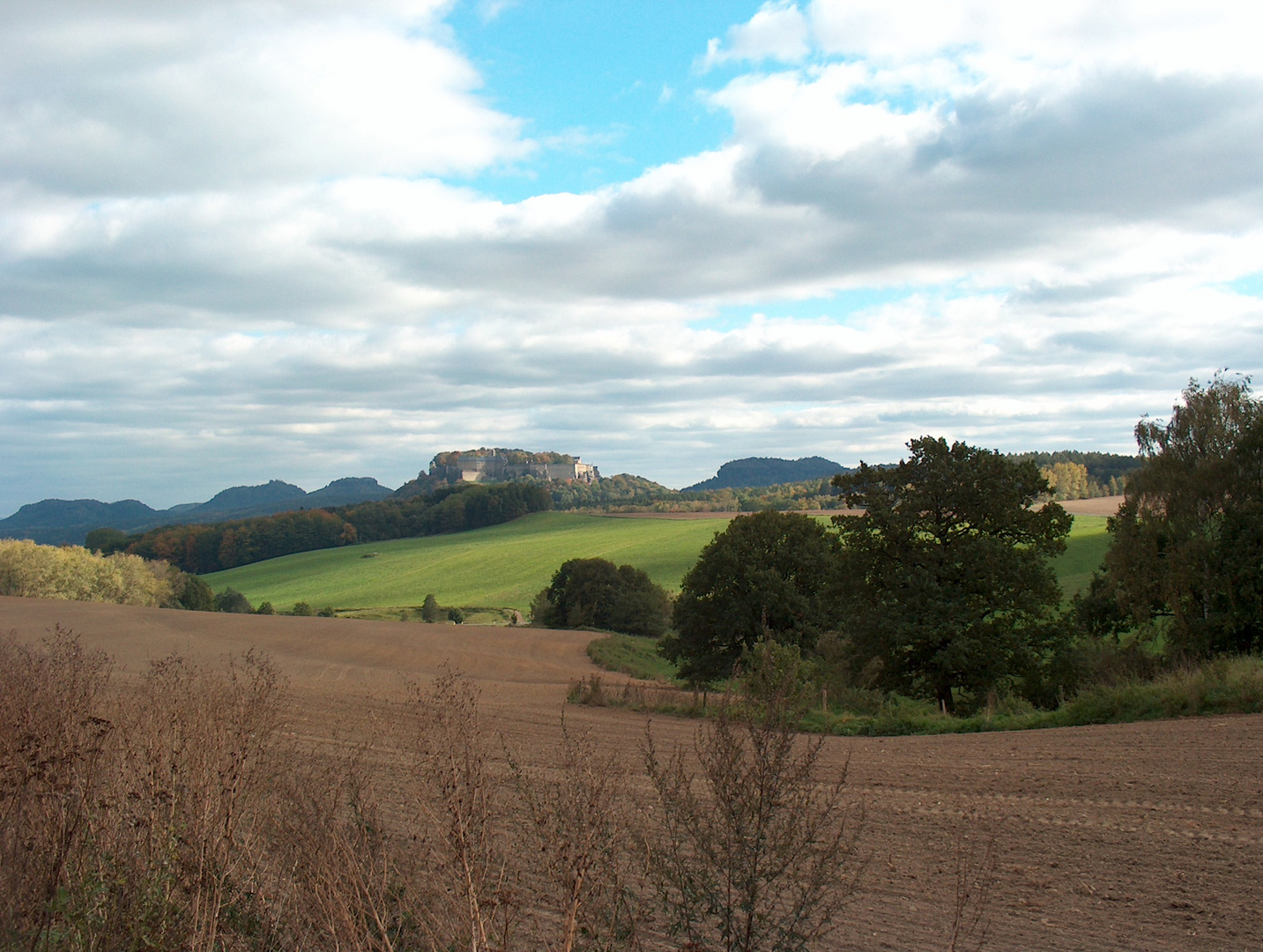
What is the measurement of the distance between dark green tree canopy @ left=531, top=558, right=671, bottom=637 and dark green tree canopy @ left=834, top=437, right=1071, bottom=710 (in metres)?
34.5

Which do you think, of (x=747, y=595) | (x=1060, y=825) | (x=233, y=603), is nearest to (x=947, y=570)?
(x=747, y=595)

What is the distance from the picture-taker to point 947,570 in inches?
957

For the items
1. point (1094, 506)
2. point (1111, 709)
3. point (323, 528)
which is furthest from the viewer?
point (323, 528)

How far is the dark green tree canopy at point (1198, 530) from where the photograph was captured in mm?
22891

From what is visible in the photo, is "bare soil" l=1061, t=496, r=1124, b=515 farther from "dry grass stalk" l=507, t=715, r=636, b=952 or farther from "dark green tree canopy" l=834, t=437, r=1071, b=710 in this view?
"dry grass stalk" l=507, t=715, r=636, b=952

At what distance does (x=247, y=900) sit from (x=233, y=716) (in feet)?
3.64

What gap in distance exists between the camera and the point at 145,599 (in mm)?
66500

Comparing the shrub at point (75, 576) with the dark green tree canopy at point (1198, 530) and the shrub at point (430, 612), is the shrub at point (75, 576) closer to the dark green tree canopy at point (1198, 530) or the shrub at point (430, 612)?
the shrub at point (430, 612)

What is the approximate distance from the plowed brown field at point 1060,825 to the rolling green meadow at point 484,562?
4340 cm

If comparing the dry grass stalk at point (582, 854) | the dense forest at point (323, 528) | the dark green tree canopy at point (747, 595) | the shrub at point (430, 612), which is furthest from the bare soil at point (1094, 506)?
the dry grass stalk at point (582, 854)

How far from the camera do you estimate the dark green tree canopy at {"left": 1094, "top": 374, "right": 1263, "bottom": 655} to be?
2289 cm

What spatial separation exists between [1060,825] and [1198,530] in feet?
61.7

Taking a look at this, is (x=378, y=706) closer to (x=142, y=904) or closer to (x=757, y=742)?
(x=142, y=904)

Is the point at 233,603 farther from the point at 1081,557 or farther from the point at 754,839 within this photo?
the point at 754,839
